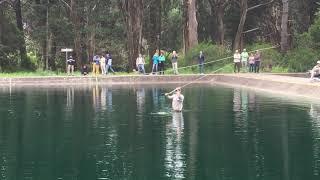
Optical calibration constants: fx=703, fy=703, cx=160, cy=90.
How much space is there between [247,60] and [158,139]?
29930 millimetres

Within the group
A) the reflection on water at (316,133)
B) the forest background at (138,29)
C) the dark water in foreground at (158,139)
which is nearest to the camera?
the dark water in foreground at (158,139)

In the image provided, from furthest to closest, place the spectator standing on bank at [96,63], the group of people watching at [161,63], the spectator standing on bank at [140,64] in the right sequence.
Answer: the spectator standing on bank at [140,64]
the spectator standing on bank at [96,63]
the group of people watching at [161,63]

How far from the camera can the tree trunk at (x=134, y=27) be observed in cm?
5584

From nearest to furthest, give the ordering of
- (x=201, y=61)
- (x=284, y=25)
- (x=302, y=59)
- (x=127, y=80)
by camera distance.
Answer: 1. (x=127, y=80)
2. (x=302, y=59)
3. (x=201, y=61)
4. (x=284, y=25)

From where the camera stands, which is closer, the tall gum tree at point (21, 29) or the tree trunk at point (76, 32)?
the tree trunk at point (76, 32)

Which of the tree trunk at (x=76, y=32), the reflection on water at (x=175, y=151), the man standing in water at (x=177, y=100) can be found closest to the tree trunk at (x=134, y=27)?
the tree trunk at (x=76, y=32)

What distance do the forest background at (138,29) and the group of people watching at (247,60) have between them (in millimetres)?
1474

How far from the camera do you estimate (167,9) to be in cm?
6869

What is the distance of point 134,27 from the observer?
184ft

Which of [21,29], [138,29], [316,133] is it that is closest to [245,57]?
[138,29]

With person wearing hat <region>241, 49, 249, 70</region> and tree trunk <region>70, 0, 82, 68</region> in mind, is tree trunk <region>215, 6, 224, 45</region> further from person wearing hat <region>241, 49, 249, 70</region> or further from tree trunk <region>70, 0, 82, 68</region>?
person wearing hat <region>241, 49, 249, 70</region>

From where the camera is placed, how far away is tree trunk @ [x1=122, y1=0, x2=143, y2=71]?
183ft

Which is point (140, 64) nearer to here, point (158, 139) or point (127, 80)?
point (127, 80)

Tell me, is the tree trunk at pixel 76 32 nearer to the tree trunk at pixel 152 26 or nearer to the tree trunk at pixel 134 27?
the tree trunk at pixel 134 27
